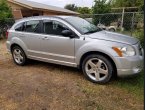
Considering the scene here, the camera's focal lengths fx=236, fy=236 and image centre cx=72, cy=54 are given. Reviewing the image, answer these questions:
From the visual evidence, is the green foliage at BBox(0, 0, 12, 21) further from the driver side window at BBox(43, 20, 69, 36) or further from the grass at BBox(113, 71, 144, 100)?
the grass at BBox(113, 71, 144, 100)

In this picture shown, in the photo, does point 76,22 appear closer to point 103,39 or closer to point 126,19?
point 103,39

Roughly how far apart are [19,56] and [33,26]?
115 cm

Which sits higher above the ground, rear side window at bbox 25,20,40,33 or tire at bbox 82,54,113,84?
rear side window at bbox 25,20,40,33

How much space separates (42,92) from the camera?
5418 millimetres

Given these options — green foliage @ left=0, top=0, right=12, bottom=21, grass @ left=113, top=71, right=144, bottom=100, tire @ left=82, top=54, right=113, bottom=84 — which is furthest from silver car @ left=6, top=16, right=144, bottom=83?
green foliage @ left=0, top=0, right=12, bottom=21

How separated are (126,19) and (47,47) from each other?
8191 millimetres

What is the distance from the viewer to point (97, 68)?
5.73m

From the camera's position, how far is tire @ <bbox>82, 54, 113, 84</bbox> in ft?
18.2

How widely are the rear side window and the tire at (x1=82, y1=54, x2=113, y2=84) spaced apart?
79.6 inches

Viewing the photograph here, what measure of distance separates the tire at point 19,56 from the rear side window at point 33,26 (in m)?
0.71

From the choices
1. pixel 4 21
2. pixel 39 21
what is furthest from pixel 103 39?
pixel 4 21

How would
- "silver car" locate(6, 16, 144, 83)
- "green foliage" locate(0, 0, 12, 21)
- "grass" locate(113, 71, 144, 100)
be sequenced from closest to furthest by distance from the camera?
"grass" locate(113, 71, 144, 100), "silver car" locate(6, 16, 144, 83), "green foliage" locate(0, 0, 12, 21)

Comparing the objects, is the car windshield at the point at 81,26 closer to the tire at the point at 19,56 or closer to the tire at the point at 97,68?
the tire at the point at 97,68

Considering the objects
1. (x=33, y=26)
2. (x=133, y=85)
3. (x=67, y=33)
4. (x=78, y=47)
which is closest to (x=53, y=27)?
(x=67, y=33)
